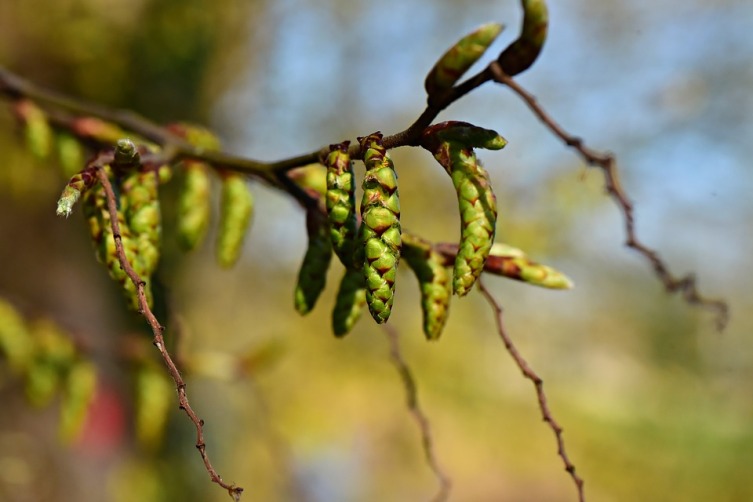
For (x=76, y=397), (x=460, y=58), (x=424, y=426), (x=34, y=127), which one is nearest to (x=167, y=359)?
(x=460, y=58)

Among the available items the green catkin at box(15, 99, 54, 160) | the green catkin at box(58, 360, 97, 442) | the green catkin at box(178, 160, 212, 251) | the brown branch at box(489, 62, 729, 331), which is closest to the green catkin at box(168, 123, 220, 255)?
the green catkin at box(178, 160, 212, 251)

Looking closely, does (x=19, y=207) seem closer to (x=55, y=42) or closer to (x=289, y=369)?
(x=55, y=42)

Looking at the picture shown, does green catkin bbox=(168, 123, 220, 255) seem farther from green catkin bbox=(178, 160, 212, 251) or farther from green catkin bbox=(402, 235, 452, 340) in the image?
green catkin bbox=(402, 235, 452, 340)

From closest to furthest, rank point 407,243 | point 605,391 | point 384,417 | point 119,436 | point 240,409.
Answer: point 407,243
point 119,436
point 240,409
point 384,417
point 605,391

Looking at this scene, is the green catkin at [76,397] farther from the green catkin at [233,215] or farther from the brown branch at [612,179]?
the brown branch at [612,179]

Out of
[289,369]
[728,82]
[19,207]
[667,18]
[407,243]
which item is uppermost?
[667,18]

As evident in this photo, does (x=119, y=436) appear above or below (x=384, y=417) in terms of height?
below

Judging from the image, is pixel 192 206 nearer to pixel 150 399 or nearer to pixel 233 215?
pixel 233 215

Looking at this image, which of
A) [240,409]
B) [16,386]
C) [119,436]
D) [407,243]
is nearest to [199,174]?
[407,243]
